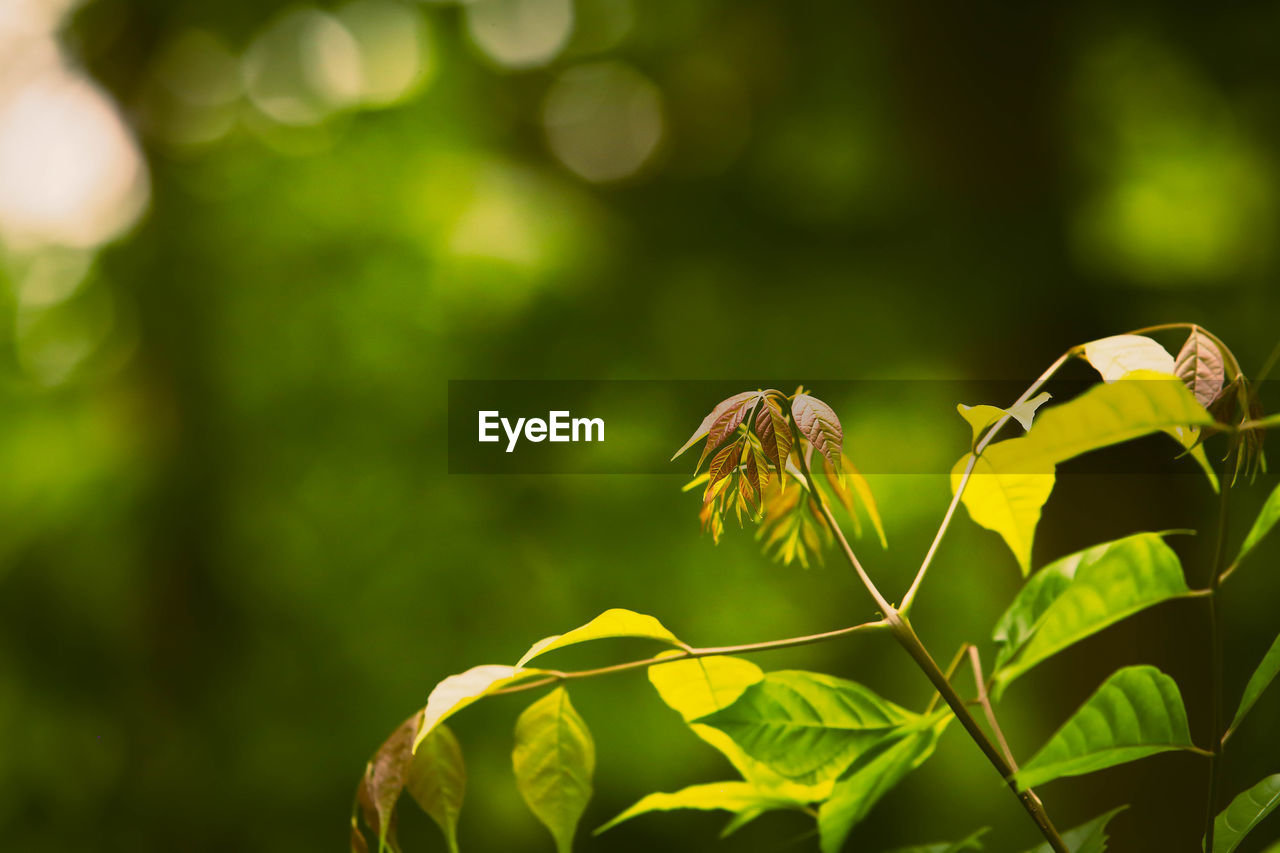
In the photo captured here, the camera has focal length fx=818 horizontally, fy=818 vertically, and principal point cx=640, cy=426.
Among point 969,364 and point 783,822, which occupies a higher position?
point 969,364

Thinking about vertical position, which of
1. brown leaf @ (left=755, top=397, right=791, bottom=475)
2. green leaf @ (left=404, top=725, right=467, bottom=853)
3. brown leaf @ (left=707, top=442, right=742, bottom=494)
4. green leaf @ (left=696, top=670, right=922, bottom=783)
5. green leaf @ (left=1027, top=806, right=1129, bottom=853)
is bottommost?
green leaf @ (left=1027, top=806, right=1129, bottom=853)

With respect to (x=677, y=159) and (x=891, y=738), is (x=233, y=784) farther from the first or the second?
(x=891, y=738)

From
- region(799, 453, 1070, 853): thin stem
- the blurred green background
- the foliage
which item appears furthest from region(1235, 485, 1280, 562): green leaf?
the blurred green background

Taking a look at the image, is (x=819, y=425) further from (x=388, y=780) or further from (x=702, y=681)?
Answer: (x=388, y=780)

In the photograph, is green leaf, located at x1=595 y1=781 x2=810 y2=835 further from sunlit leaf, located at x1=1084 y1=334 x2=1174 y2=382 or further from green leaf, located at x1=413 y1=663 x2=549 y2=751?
sunlit leaf, located at x1=1084 y1=334 x2=1174 y2=382

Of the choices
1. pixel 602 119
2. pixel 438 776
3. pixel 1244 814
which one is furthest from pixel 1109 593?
pixel 602 119

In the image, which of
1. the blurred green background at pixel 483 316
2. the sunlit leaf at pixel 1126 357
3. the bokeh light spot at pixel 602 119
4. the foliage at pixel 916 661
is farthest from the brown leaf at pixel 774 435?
the bokeh light spot at pixel 602 119

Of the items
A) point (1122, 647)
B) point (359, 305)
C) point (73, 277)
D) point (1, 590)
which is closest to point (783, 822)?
point (1122, 647)

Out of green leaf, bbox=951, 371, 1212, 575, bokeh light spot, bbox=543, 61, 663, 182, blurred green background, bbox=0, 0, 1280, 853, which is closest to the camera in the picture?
green leaf, bbox=951, 371, 1212, 575
